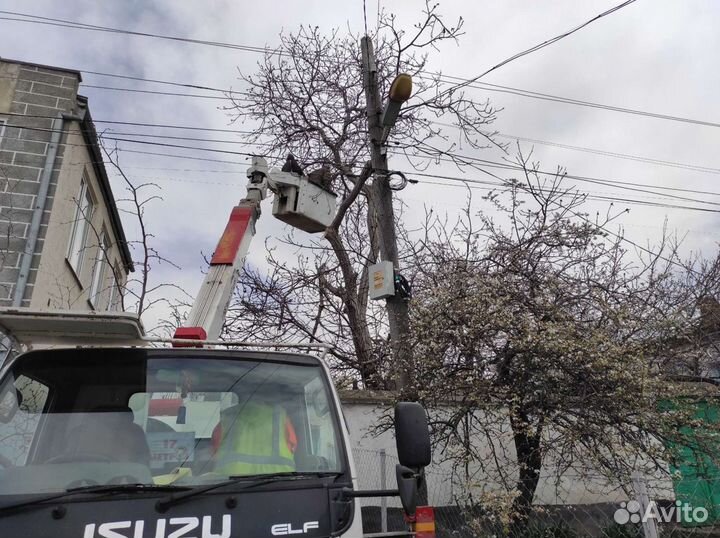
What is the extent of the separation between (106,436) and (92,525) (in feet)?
1.67

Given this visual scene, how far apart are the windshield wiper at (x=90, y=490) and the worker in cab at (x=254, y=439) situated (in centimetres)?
28

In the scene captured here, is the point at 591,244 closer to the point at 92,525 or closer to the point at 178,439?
the point at 178,439

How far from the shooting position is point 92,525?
2186 millimetres

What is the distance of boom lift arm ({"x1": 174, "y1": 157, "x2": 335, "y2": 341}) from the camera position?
14.9ft

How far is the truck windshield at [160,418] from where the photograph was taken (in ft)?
8.20

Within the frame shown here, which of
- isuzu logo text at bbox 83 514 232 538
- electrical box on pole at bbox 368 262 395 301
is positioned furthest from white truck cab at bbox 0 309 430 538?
electrical box on pole at bbox 368 262 395 301

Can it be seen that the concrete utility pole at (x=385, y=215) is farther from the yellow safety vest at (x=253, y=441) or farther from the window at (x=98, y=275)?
the window at (x=98, y=275)

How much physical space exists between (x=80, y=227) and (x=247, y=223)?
279 inches

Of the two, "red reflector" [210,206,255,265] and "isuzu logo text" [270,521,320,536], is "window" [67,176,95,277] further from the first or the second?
"isuzu logo text" [270,521,320,536]

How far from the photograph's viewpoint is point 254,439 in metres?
2.74

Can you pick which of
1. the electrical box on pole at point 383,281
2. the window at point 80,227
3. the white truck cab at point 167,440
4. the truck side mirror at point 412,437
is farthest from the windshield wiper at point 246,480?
the window at point 80,227

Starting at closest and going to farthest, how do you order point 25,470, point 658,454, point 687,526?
point 25,470
point 658,454
point 687,526

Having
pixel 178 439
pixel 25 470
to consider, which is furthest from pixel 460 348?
pixel 25 470
